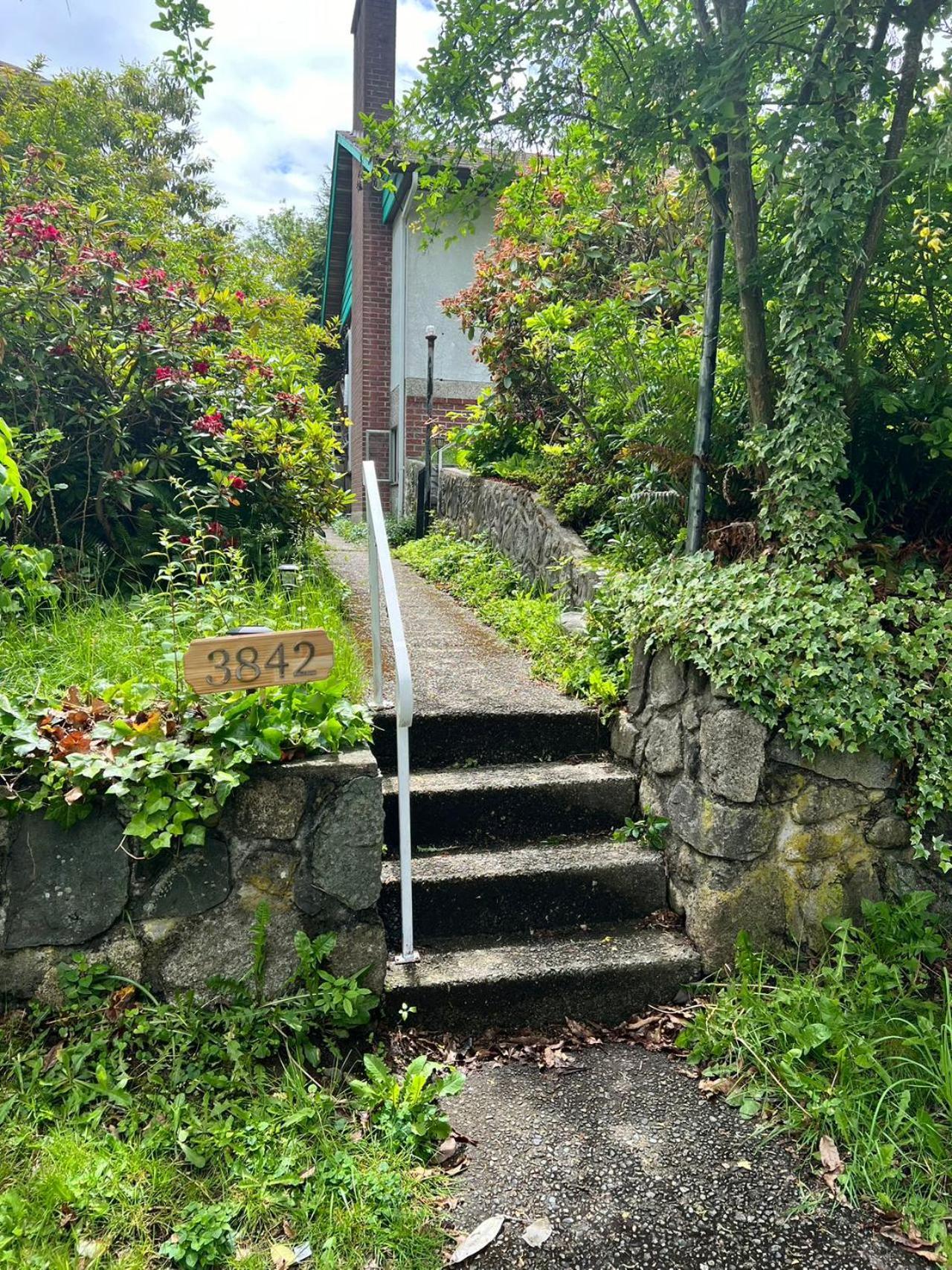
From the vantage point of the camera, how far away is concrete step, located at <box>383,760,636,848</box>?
2920mm

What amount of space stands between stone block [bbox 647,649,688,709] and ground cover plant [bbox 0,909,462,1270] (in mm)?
1517

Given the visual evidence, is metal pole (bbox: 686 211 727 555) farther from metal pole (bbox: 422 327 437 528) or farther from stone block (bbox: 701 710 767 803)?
metal pole (bbox: 422 327 437 528)

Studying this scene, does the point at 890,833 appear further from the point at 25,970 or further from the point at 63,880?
the point at 25,970

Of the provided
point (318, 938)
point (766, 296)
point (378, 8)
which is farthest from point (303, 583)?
point (378, 8)

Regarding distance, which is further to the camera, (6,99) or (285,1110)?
(6,99)

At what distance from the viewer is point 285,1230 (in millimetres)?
1731

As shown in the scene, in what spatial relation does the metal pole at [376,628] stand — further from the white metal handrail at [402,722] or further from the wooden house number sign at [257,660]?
the wooden house number sign at [257,660]

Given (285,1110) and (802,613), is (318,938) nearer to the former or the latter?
(285,1110)

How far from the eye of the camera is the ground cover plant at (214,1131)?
66.4 inches

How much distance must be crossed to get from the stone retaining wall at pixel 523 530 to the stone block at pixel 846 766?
1896 millimetres

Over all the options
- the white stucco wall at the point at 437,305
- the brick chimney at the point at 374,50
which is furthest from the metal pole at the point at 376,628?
the brick chimney at the point at 374,50

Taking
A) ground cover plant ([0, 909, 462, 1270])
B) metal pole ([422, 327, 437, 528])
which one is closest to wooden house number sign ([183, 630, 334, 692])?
ground cover plant ([0, 909, 462, 1270])

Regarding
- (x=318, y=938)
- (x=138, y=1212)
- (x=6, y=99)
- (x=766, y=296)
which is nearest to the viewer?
(x=138, y=1212)

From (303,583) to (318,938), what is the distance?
7.92ft
